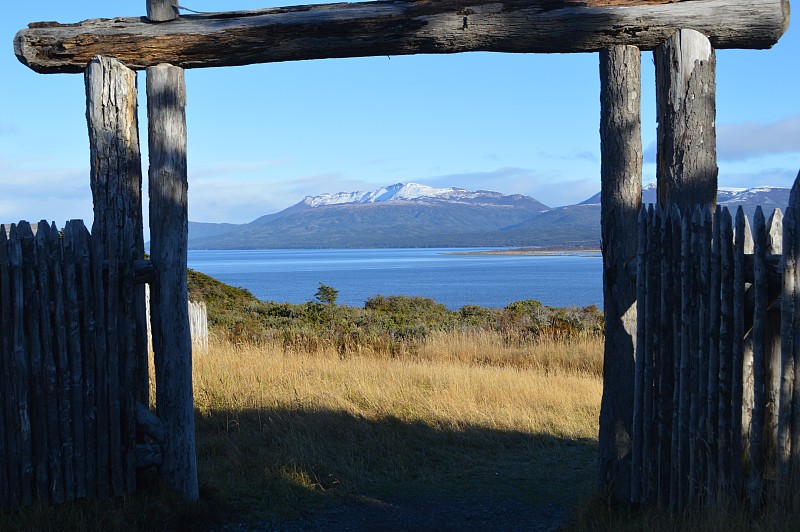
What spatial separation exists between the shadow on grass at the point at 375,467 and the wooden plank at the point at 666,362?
99cm

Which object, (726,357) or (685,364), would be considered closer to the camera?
(726,357)

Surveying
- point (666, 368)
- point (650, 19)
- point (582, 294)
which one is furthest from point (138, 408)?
point (582, 294)

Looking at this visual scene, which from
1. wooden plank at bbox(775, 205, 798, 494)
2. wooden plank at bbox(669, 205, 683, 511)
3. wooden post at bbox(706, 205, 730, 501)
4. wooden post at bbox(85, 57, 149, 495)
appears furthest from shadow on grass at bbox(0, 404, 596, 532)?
wooden plank at bbox(775, 205, 798, 494)

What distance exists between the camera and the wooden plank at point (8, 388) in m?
5.60

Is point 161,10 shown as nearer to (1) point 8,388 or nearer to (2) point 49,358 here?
(2) point 49,358

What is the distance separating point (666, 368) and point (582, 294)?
2671 inches

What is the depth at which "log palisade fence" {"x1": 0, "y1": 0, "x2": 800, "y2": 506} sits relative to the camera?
5758 mm

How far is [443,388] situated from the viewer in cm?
1007

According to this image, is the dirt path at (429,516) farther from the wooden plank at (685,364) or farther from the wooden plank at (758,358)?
the wooden plank at (758,358)

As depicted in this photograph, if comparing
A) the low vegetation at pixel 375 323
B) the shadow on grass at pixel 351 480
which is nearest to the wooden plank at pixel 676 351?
the shadow on grass at pixel 351 480

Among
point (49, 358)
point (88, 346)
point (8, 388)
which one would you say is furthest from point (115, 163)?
point (8, 388)

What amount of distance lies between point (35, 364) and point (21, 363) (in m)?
0.09

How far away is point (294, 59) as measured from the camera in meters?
6.27

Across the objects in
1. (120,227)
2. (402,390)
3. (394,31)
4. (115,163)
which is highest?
(394,31)
